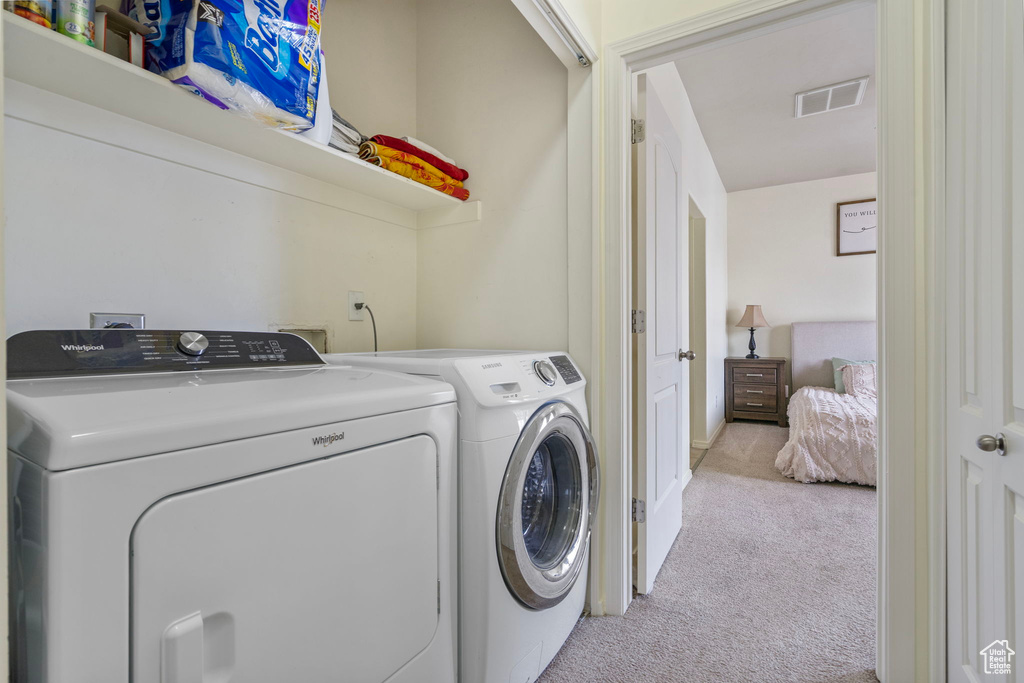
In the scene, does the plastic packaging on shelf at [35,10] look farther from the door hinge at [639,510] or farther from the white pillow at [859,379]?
the white pillow at [859,379]

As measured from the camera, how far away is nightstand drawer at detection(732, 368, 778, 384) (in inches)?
189

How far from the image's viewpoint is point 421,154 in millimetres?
1754

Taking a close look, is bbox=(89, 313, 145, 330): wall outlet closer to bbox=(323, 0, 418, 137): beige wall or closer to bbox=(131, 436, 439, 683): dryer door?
bbox=(131, 436, 439, 683): dryer door

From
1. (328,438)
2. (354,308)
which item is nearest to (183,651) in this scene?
(328,438)

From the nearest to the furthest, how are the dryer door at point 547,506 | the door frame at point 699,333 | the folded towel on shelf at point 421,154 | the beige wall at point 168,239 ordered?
the beige wall at point 168,239 → the dryer door at point 547,506 → the folded towel on shelf at point 421,154 → the door frame at point 699,333

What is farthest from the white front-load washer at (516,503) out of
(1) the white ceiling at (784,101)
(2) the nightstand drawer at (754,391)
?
(2) the nightstand drawer at (754,391)

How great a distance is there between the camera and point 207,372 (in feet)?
3.26

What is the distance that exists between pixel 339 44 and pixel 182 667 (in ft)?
6.44

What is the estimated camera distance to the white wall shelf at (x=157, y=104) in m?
0.91

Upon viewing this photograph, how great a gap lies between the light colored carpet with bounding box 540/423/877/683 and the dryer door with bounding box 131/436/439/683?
748 mm

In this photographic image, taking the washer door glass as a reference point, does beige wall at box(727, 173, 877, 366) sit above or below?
above

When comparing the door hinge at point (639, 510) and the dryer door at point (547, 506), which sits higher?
the dryer door at point (547, 506)

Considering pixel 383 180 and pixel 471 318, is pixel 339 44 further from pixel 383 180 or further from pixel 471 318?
pixel 471 318

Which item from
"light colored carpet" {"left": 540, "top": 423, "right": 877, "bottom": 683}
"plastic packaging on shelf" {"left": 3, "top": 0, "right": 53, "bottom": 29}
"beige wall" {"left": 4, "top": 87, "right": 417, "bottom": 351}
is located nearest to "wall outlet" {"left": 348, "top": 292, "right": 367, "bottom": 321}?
"beige wall" {"left": 4, "top": 87, "right": 417, "bottom": 351}
